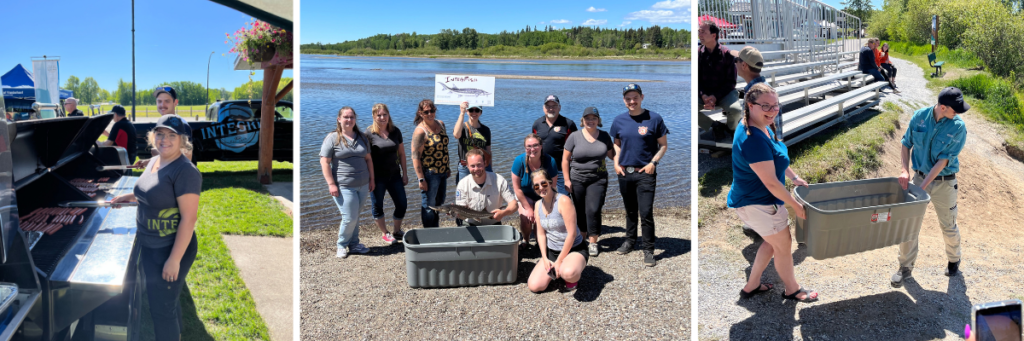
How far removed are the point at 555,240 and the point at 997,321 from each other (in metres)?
2.43

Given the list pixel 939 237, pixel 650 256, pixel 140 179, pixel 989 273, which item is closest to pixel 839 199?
pixel 650 256

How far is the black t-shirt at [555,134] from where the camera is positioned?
456cm

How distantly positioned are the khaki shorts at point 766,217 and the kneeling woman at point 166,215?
2821 millimetres

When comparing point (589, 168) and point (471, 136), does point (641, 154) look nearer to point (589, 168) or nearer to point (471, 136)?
point (589, 168)

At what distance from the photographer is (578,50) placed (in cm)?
2991

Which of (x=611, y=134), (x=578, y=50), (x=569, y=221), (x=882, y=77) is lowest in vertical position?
(x=569, y=221)

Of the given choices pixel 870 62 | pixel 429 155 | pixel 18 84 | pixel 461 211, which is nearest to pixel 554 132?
pixel 429 155

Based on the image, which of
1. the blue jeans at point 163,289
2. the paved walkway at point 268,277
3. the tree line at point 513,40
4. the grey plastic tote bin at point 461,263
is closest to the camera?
the blue jeans at point 163,289

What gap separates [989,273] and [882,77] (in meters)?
6.89

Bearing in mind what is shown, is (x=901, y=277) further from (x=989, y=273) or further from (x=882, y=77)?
(x=882, y=77)

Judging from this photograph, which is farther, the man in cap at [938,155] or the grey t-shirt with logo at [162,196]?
the man in cap at [938,155]

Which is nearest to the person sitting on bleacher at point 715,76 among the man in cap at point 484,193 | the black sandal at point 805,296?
the black sandal at point 805,296

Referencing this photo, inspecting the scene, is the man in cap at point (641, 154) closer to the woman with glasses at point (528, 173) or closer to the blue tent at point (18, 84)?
the woman with glasses at point (528, 173)

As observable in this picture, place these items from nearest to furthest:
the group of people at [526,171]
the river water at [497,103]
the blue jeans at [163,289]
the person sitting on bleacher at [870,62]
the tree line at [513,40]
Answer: the blue jeans at [163,289] → the group of people at [526,171] → the river water at [497,103] → the person sitting on bleacher at [870,62] → the tree line at [513,40]
